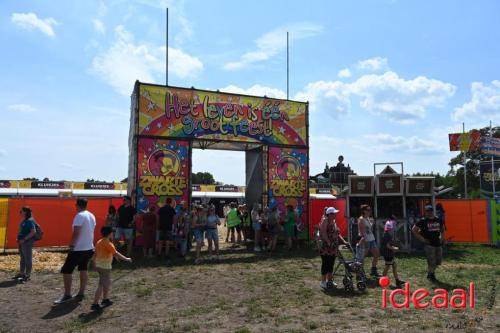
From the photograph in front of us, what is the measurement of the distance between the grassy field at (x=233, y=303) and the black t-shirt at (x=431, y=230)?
90cm

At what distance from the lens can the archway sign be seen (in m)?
14.6

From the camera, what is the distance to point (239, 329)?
6.14 metres

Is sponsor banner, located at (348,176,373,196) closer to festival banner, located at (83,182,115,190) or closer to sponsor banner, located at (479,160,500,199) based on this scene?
sponsor banner, located at (479,160,500,199)

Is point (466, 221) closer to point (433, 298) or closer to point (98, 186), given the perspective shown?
point (433, 298)

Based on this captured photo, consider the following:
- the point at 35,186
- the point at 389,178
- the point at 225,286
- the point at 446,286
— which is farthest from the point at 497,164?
the point at 35,186

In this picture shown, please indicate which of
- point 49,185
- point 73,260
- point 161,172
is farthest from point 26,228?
point 49,185

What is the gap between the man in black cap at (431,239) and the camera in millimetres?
9852

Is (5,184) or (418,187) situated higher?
(5,184)

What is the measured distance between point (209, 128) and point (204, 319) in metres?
9.57

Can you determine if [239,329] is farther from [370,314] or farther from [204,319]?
[370,314]

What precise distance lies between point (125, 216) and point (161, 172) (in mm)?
2374

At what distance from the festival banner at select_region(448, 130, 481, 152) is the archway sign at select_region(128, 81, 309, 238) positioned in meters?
14.7

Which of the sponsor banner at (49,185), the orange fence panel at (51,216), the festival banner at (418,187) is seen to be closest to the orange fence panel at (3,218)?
the orange fence panel at (51,216)

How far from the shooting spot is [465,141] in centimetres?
2684
